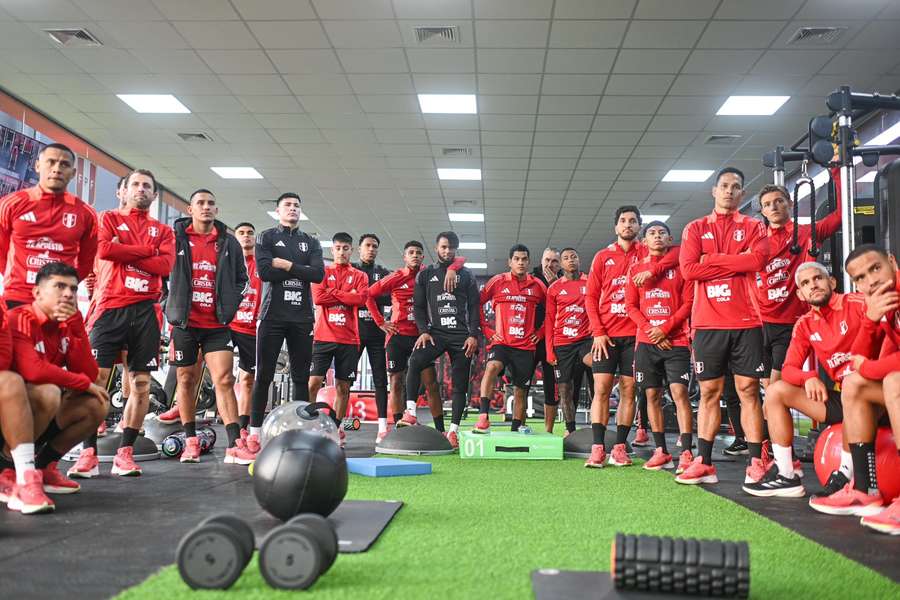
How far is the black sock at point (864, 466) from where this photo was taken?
9.85 ft

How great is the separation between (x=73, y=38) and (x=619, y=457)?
6.67 metres

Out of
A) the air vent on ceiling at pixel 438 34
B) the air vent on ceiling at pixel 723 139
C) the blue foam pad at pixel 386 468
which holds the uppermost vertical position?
the air vent on ceiling at pixel 438 34

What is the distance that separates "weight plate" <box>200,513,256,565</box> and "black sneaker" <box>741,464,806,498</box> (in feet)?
8.95

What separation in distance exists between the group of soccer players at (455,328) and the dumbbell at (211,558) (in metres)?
1.45

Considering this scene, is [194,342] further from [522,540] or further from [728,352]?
[728,352]

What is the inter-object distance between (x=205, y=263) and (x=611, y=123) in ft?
20.4

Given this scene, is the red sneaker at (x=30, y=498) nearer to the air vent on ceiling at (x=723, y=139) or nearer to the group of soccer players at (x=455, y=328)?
the group of soccer players at (x=455, y=328)

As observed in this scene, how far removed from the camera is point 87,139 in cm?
1048

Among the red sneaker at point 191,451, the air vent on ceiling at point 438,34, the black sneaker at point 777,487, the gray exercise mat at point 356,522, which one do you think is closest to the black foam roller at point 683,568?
the gray exercise mat at point 356,522

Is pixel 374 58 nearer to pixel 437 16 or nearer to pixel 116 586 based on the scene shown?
pixel 437 16

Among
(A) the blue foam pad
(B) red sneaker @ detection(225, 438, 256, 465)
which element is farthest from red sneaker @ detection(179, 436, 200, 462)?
(A) the blue foam pad

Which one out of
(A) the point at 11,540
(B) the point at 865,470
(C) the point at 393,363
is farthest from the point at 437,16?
(A) the point at 11,540

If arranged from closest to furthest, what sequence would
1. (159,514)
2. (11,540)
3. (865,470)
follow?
(11,540) < (159,514) < (865,470)

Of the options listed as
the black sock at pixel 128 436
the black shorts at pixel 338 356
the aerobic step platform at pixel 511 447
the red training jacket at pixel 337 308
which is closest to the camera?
the black sock at pixel 128 436
